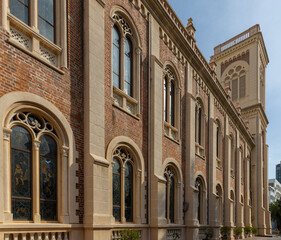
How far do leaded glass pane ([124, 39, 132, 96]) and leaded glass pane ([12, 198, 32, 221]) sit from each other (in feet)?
21.2

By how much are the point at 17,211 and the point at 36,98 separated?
298cm

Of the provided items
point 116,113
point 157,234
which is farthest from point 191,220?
point 116,113

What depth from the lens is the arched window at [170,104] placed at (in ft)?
51.3

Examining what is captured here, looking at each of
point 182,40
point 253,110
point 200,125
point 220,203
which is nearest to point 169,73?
point 182,40

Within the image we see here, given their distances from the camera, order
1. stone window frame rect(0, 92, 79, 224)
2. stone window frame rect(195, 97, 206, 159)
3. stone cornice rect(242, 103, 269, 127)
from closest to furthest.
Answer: stone window frame rect(0, 92, 79, 224) → stone window frame rect(195, 97, 206, 159) → stone cornice rect(242, 103, 269, 127)

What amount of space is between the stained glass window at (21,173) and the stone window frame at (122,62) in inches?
165

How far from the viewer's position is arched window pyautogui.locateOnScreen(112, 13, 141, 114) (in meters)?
11.8

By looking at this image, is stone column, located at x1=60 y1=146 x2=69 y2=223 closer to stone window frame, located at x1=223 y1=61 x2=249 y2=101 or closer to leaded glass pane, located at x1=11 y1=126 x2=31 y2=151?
leaded glass pane, located at x1=11 y1=126 x2=31 y2=151

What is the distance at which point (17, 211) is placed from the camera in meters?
7.27

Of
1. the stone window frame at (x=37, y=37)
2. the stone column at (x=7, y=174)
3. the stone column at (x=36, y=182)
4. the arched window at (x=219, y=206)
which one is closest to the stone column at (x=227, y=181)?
the arched window at (x=219, y=206)

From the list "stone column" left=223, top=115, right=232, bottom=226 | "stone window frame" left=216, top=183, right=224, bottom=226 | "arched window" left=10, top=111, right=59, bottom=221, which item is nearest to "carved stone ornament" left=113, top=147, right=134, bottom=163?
"arched window" left=10, top=111, right=59, bottom=221

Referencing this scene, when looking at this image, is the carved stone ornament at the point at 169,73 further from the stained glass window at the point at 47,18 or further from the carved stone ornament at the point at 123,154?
the stained glass window at the point at 47,18

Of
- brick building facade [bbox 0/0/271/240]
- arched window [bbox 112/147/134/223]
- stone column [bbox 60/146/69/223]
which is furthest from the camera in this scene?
arched window [bbox 112/147/134/223]

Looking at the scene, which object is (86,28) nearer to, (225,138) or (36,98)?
(36,98)
